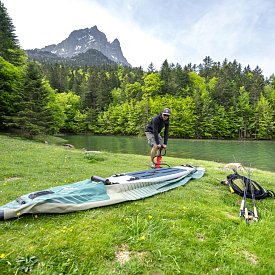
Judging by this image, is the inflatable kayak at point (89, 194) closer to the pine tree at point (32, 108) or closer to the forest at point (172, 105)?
the pine tree at point (32, 108)

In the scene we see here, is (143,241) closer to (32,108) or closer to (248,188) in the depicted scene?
(248,188)

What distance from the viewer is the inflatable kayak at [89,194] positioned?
3.80 meters

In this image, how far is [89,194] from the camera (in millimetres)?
4543

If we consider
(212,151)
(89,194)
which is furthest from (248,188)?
(212,151)

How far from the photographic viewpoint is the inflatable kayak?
380 centimetres

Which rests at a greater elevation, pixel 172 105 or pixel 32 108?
pixel 172 105

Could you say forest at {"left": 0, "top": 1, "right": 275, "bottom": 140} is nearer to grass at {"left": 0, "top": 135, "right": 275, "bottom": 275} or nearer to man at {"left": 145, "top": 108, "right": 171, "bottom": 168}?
man at {"left": 145, "top": 108, "right": 171, "bottom": 168}

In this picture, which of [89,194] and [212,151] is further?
[212,151]

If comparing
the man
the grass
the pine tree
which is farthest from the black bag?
the pine tree

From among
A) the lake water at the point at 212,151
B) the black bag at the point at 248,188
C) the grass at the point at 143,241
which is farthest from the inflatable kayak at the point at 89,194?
the lake water at the point at 212,151

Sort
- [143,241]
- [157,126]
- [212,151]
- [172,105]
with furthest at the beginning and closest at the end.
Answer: [172,105], [212,151], [157,126], [143,241]

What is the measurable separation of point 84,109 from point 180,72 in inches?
1212

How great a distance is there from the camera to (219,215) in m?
4.28

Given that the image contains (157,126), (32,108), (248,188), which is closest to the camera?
(248,188)
